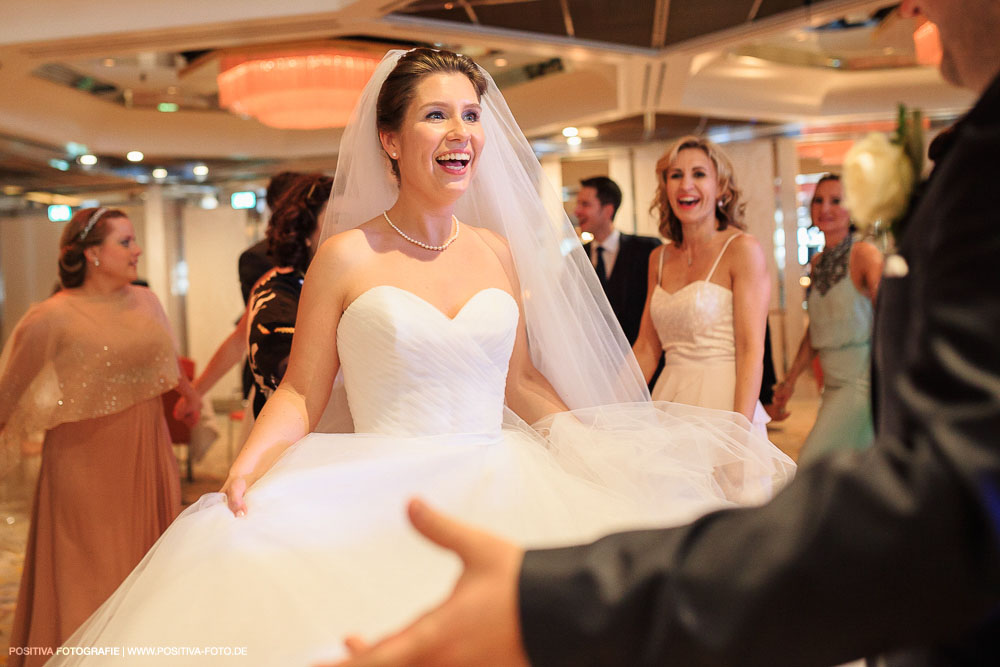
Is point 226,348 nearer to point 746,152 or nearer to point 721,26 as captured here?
point 721,26

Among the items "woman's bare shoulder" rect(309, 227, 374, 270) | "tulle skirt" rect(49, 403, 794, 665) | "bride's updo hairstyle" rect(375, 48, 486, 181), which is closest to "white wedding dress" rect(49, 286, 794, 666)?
"tulle skirt" rect(49, 403, 794, 665)

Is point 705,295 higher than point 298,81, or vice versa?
point 298,81

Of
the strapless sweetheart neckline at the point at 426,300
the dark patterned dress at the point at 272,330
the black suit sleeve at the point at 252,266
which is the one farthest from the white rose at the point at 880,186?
the black suit sleeve at the point at 252,266

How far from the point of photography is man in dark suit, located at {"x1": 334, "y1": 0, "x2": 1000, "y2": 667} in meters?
0.57

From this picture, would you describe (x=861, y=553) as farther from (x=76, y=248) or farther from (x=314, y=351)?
(x=76, y=248)

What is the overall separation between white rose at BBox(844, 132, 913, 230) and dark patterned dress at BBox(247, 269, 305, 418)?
241cm

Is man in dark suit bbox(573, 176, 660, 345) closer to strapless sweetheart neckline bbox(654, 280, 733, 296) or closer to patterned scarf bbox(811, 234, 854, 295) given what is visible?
strapless sweetheart neckline bbox(654, 280, 733, 296)

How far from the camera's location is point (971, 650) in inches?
25.9

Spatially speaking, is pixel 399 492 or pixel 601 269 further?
pixel 601 269

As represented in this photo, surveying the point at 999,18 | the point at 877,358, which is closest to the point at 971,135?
the point at 999,18

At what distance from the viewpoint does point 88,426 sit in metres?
3.72

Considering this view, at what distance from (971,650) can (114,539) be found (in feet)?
11.8

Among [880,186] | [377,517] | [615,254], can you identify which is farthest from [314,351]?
[615,254]

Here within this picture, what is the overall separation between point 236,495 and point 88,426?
2.34 metres
